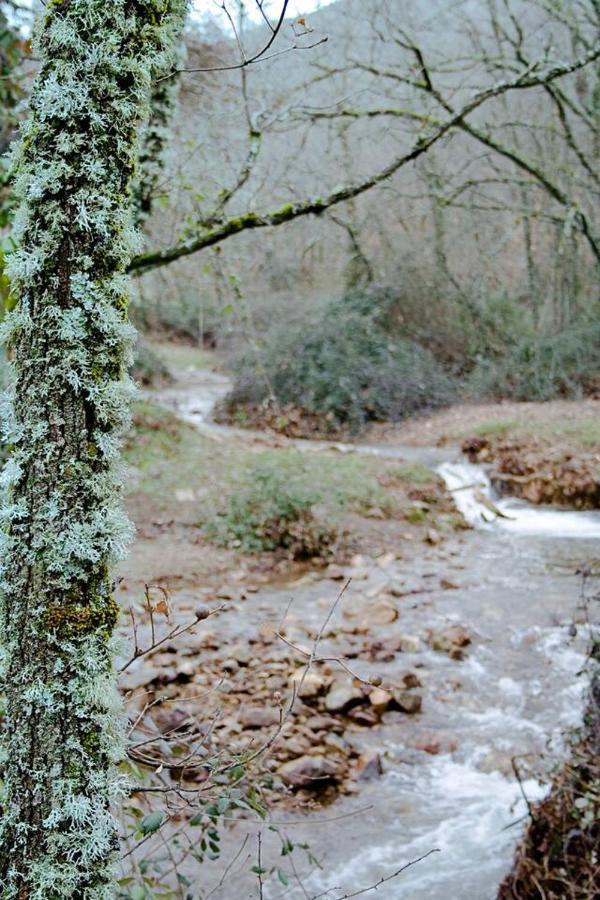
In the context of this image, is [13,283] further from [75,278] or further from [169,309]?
[169,309]

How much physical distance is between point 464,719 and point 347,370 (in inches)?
416

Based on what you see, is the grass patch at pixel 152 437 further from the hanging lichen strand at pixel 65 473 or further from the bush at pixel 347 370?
the hanging lichen strand at pixel 65 473

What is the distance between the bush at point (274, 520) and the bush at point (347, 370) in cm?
614

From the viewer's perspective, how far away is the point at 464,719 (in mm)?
4641

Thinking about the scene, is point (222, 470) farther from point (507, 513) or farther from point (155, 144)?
point (155, 144)

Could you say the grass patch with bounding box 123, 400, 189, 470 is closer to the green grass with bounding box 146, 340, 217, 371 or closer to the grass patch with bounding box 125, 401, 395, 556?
the grass patch with bounding box 125, 401, 395, 556

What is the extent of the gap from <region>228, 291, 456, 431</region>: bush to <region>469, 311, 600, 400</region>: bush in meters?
0.93

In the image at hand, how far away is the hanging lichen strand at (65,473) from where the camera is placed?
1302 mm

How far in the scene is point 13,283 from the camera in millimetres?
1357

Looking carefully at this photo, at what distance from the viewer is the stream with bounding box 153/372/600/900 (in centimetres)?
344

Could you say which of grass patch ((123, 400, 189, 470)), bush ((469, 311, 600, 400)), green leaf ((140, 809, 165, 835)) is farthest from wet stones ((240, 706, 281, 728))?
bush ((469, 311, 600, 400))

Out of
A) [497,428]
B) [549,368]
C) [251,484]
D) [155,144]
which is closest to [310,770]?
[155,144]

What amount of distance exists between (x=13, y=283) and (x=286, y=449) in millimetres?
9660

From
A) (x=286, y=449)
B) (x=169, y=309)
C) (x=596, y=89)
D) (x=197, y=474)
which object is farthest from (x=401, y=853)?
(x=169, y=309)
